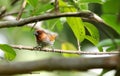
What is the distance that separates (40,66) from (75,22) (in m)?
0.85

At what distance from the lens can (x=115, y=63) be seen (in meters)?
0.43

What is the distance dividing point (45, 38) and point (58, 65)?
57.5 inches

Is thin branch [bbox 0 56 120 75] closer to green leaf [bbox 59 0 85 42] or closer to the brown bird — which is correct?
green leaf [bbox 59 0 85 42]

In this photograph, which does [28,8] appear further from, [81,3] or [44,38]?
[44,38]

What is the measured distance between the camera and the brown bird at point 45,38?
1820mm

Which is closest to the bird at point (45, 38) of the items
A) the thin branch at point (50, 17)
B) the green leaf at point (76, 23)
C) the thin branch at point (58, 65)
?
the green leaf at point (76, 23)

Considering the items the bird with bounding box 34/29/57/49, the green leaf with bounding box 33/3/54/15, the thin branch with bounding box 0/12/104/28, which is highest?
the bird with bounding box 34/29/57/49

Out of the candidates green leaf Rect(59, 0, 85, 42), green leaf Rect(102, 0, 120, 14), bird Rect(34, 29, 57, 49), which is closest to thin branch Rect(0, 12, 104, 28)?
green leaf Rect(102, 0, 120, 14)

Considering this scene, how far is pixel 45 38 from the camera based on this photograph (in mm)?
1880

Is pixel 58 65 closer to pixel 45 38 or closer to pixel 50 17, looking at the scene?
pixel 50 17

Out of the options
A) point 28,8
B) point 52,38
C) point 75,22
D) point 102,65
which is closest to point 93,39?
point 75,22

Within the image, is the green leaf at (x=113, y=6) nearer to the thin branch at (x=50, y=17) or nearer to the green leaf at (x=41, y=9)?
the thin branch at (x=50, y=17)

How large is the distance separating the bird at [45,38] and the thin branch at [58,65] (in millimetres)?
1319

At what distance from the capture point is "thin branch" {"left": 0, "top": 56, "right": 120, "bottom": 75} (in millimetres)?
412
